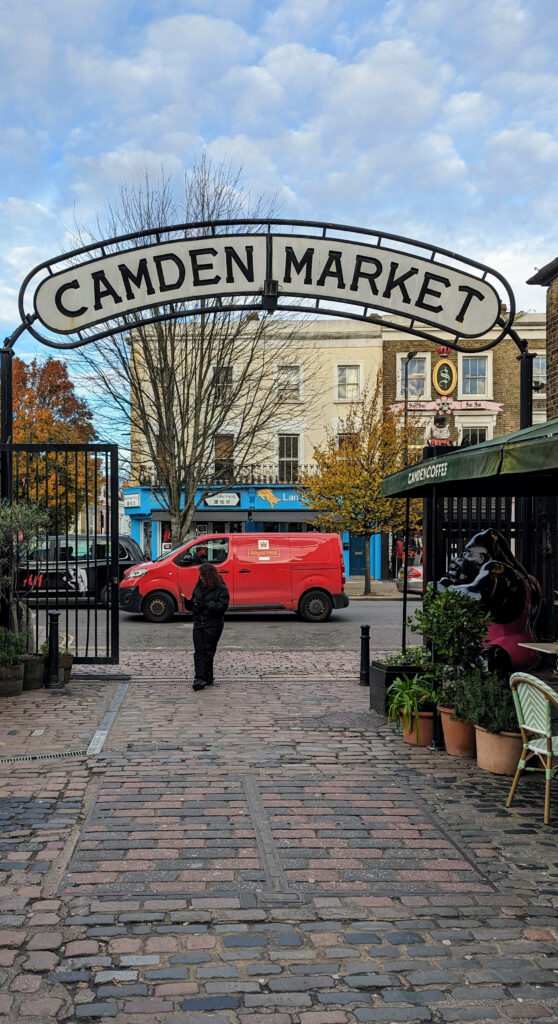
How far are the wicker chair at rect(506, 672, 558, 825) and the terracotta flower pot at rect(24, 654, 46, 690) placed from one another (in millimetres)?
6048

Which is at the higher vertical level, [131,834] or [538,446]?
[538,446]

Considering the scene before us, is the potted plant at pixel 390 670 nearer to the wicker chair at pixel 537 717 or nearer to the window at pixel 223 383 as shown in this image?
the wicker chair at pixel 537 717

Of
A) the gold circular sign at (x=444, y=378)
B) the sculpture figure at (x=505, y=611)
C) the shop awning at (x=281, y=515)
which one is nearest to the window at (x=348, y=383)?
the gold circular sign at (x=444, y=378)

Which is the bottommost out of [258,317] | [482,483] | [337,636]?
[337,636]

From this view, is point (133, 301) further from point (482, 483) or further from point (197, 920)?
→ point (197, 920)

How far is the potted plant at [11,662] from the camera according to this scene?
927cm

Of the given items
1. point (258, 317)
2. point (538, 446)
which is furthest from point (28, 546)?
point (258, 317)

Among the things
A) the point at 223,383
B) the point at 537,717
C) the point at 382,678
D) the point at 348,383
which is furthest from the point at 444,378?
the point at 537,717

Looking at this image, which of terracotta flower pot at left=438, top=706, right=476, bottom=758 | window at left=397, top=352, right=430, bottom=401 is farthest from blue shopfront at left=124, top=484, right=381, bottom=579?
terracotta flower pot at left=438, top=706, right=476, bottom=758

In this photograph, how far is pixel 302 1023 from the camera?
3049mm

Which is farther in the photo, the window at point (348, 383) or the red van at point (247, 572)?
the window at point (348, 383)

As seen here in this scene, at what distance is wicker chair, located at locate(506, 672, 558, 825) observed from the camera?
5.11 metres

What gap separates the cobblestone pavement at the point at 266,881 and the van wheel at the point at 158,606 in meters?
10.6

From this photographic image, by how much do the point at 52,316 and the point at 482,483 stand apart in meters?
4.76
